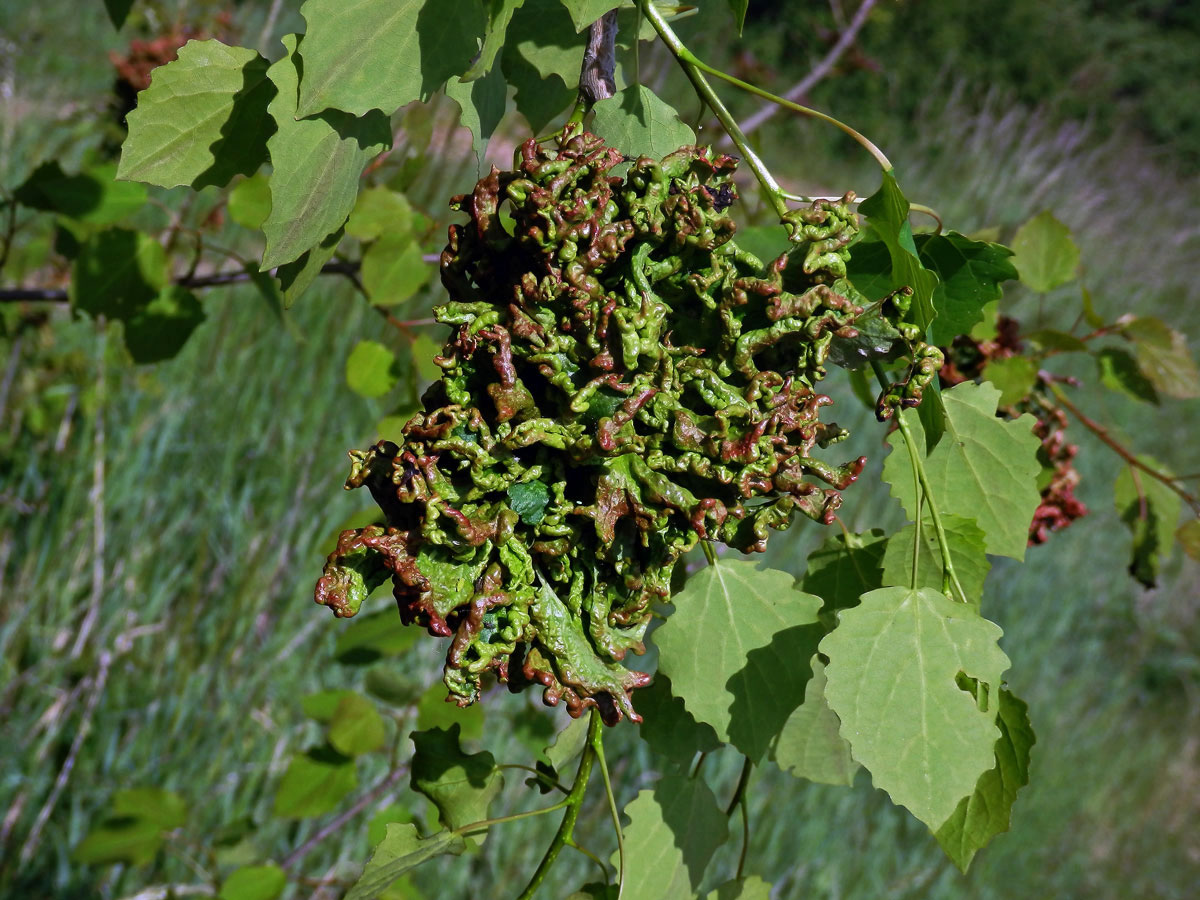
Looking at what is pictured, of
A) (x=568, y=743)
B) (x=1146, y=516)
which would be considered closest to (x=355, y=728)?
(x=568, y=743)

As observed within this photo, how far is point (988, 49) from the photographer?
1117 cm

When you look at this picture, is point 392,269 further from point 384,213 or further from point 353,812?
point 353,812

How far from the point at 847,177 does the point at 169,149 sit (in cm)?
Answer: 761

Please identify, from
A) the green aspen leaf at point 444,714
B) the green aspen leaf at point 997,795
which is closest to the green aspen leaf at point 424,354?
the green aspen leaf at point 444,714

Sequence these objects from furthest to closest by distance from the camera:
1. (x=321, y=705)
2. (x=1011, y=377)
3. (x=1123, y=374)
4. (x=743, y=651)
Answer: (x=321, y=705), (x=1123, y=374), (x=1011, y=377), (x=743, y=651)

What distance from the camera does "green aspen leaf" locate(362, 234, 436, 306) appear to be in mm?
1043

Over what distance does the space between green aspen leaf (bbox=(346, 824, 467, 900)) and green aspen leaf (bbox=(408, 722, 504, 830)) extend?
1.3 inches

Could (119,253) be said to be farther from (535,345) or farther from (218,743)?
(218,743)

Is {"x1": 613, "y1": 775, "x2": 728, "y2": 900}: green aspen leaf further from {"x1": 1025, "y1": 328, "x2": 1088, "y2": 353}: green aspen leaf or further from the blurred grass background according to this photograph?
{"x1": 1025, "y1": 328, "x2": 1088, "y2": 353}: green aspen leaf

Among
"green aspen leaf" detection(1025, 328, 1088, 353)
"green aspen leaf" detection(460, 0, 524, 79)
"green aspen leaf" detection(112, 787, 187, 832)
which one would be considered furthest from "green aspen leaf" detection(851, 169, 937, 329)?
"green aspen leaf" detection(112, 787, 187, 832)

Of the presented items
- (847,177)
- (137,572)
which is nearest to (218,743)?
(137,572)

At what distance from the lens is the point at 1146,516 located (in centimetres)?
109

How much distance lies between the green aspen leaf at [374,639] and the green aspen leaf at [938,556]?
0.68 m

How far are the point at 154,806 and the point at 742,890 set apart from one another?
0.98 m
